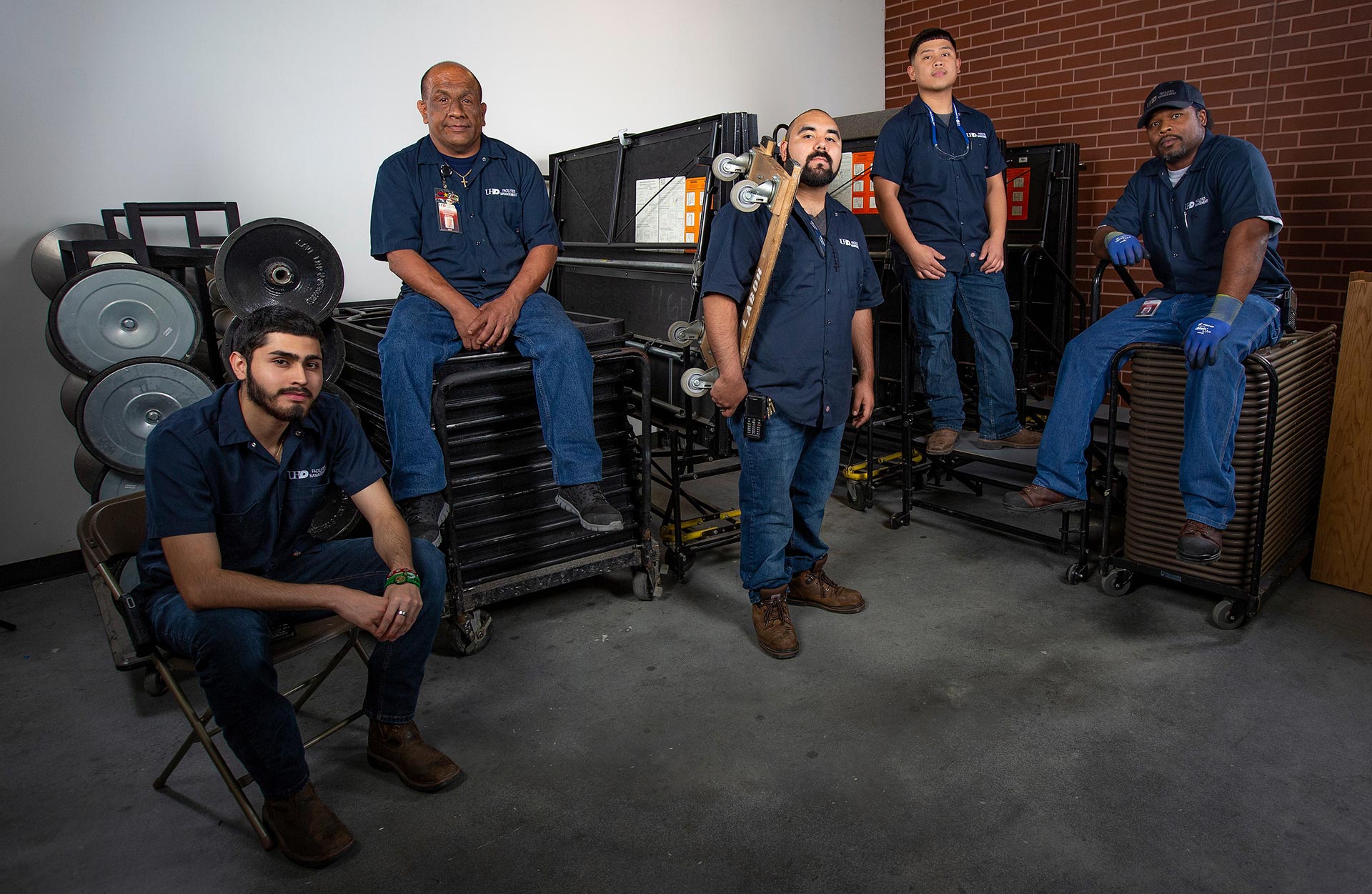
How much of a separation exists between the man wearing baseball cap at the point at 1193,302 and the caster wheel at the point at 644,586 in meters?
1.61

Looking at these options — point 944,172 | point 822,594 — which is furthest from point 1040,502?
point 944,172

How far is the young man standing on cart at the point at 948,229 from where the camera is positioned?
13.7 ft

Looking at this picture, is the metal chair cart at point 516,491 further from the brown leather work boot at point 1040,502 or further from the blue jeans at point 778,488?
the brown leather work boot at point 1040,502

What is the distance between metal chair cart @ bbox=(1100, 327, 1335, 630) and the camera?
10.6 ft

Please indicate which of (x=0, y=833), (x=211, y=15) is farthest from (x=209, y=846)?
(x=211, y=15)

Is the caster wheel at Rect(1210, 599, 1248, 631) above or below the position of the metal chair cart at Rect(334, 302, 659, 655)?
below

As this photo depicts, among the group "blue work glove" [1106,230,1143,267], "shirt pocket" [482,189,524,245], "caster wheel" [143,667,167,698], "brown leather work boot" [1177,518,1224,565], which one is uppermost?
"shirt pocket" [482,189,524,245]

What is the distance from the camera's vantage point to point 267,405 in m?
2.35

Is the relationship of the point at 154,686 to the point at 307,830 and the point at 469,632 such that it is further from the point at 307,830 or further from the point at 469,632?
the point at 307,830

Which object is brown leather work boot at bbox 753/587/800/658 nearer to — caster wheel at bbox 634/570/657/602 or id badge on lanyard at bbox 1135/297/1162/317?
caster wheel at bbox 634/570/657/602

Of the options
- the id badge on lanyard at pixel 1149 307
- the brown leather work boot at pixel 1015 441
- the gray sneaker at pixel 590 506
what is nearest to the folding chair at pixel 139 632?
the gray sneaker at pixel 590 506

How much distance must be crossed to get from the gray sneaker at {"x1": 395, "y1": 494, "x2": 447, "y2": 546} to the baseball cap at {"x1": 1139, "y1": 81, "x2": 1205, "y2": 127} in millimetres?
3244

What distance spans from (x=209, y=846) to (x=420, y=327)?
5.81 ft

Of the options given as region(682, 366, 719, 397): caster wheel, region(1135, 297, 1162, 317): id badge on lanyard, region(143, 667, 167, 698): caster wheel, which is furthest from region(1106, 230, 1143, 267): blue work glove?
region(143, 667, 167, 698): caster wheel
